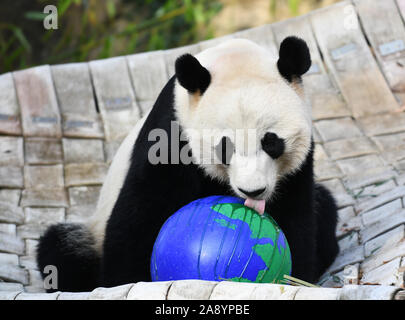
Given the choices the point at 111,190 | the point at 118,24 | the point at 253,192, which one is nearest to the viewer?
the point at 253,192

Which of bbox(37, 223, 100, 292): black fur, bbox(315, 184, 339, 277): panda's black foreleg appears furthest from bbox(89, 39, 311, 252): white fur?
bbox(37, 223, 100, 292): black fur

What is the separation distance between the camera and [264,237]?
2533mm

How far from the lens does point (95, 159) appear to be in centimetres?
447

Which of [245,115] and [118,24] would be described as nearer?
[245,115]

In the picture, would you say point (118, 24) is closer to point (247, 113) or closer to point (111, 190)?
point (111, 190)

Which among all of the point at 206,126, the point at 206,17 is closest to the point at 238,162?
the point at 206,126

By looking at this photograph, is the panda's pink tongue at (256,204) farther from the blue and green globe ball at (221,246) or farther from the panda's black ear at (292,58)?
the panda's black ear at (292,58)

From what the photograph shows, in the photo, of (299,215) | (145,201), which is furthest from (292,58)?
(145,201)

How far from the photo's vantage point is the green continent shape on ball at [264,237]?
2504 mm

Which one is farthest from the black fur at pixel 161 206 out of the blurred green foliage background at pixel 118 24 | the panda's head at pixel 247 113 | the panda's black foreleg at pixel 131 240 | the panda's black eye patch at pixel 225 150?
the blurred green foliage background at pixel 118 24

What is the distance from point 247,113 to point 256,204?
359mm

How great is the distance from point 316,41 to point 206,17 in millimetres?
2581
